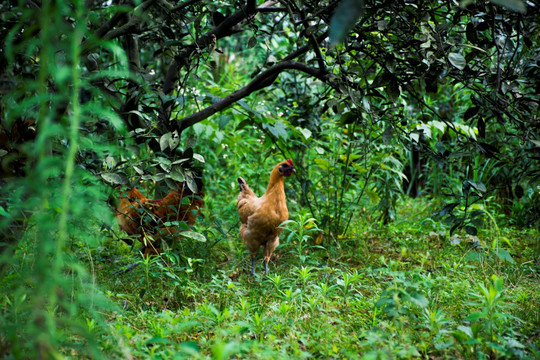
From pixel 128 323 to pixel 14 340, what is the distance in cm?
99

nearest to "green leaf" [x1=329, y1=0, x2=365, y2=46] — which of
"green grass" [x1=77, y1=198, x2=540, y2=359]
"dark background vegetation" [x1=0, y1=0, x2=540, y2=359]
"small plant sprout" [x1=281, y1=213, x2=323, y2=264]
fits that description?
"dark background vegetation" [x1=0, y1=0, x2=540, y2=359]

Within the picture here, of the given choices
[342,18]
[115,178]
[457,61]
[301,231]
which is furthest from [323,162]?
[342,18]

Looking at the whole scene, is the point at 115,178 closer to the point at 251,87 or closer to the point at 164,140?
the point at 164,140

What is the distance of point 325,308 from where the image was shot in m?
2.36

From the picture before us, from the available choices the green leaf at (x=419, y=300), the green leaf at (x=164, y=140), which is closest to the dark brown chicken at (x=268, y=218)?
the green leaf at (x=164, y=140)

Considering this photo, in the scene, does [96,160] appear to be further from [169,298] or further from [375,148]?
[375,148]

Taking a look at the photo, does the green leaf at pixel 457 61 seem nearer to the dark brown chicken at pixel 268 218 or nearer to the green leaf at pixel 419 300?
the green leaf at pixel 419 300

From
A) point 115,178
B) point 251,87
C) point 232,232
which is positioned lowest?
point 232,232

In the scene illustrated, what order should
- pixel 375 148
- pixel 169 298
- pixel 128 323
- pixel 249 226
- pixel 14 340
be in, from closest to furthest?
1. pixel 14 340
2. pixel 128 323
3. pixel 169 298
4. pixel 249 226
5. pixel 375 148

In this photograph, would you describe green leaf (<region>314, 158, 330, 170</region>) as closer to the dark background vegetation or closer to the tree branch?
the dark background vegetation

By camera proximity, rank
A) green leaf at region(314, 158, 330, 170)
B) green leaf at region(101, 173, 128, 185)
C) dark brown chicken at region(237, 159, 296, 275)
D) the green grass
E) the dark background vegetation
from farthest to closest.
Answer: green leaf at region(314, 158, 330, 170) → dark brown chicken at region(237, 159, 296, 275) → green leaf at region(101, 173, 128, 185) → the green grass → the dark background vegetation

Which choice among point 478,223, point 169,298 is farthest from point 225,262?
point 478,223

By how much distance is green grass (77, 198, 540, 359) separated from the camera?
5.77 feet

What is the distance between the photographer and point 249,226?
3359 millimetres
